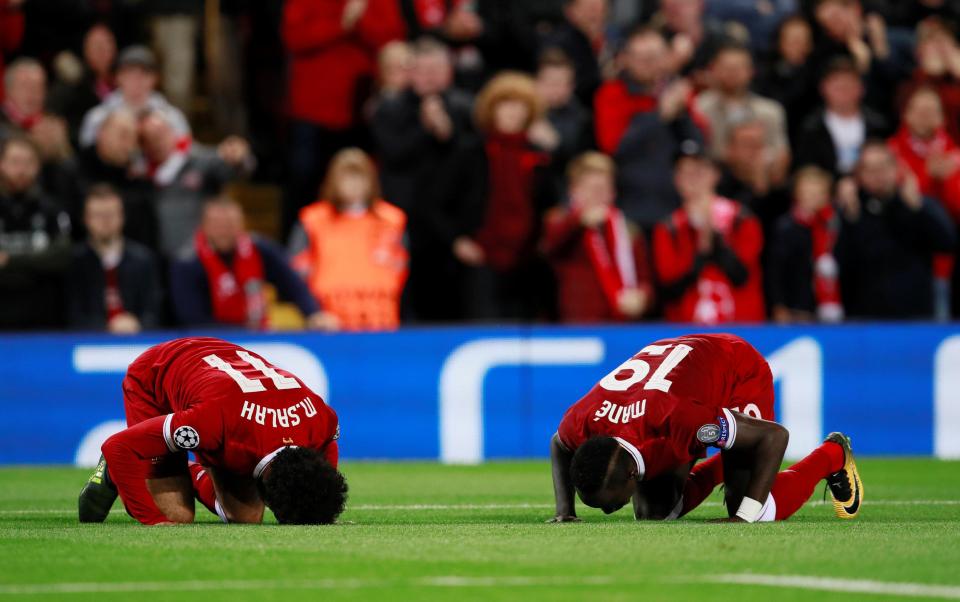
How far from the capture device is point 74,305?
14070 mm

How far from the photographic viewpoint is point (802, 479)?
8.44 m

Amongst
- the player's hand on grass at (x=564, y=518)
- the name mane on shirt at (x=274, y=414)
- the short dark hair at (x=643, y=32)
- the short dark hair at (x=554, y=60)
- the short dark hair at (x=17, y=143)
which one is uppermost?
the short dark hair at (x=643, y=32)

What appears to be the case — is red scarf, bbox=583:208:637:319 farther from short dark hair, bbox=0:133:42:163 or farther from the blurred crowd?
short dark hair, bbox=0:133:42:163

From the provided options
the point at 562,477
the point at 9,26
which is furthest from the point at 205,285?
the point at 562,477

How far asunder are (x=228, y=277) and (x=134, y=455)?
635cm

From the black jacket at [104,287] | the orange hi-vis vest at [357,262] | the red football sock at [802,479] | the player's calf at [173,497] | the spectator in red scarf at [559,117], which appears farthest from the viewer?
the spectator in red scarf at [559,117]

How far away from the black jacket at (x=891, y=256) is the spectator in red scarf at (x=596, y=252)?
6.08ft

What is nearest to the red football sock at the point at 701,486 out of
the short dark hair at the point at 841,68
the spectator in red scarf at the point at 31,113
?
the short dark hair at the point at 841,68

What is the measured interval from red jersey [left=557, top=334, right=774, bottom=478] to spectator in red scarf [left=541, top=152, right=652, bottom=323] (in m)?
5.35

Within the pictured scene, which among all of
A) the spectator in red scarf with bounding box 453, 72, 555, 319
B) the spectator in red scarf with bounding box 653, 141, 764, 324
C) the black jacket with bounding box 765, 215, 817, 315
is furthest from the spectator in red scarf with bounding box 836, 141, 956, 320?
the spectator in red scarf with bounding box 453, 72, 555, 319

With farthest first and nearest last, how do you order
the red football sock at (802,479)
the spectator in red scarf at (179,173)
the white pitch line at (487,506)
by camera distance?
the spectator in red scarf at (179,173) < the white pitch line at (487,506) < the red football sock at (802,479)

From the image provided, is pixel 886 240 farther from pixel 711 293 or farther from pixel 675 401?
pixel 675 401

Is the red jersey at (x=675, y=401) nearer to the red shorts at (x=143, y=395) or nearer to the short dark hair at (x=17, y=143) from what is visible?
the red shorts at (x=143, y=395)

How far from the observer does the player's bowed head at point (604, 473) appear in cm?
752
